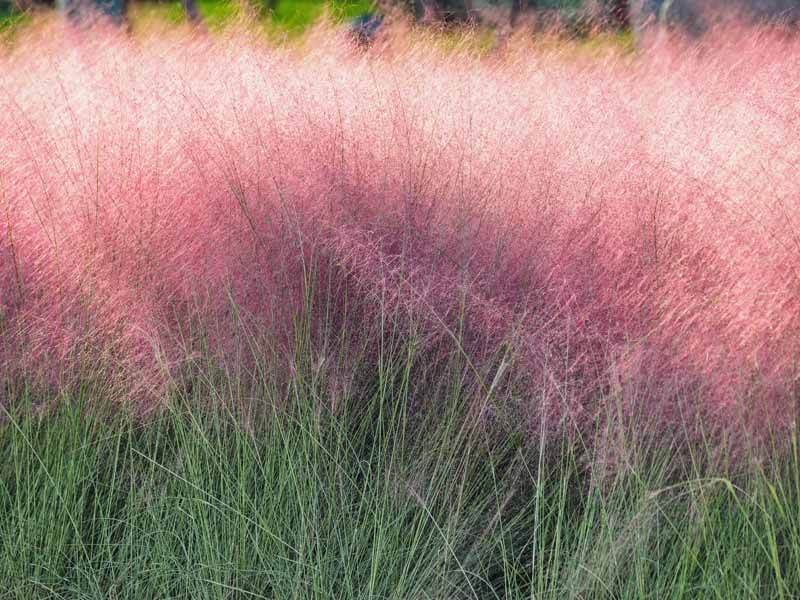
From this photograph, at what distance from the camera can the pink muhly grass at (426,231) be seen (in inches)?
71.8

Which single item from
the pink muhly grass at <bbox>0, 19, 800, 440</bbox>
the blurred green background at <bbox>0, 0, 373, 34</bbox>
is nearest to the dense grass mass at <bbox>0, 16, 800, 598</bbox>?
the pink muhly grass at <bbox>0, 19, 800, 440</bbox>

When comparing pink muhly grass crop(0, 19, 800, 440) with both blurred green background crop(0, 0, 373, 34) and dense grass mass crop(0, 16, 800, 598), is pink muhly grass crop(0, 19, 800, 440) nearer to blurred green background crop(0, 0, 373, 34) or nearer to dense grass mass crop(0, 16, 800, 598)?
dense grass mass crop(0, 16, 800, 598)

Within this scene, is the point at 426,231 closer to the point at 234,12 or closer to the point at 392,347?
the point at 392,347

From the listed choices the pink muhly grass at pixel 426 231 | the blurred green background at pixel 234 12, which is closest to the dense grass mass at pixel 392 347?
the pink muhly grass at pixel 426 231

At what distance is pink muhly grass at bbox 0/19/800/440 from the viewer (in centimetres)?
A: 182

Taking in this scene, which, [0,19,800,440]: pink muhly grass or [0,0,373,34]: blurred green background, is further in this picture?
[0,0,373,34]: blurred green background

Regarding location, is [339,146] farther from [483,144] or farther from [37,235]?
[37,235]

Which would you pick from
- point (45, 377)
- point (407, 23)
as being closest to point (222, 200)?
point (45, 377)

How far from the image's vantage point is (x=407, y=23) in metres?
4.12

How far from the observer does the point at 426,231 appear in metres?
2.17

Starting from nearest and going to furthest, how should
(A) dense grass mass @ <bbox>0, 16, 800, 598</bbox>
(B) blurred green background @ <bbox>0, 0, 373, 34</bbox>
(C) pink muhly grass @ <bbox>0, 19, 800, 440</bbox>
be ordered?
1. (A) dense grass mass @ <bbox>0, 16, 800, 598</bbox>
2. (C) pink muhly grass @ <bbox>0, 19, 800, 440</bbox>
3. (B) blurred green background @ <bbox>0, 0, 373, 34</bbox>

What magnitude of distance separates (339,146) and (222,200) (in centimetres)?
31

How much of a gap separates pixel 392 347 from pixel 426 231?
31cm

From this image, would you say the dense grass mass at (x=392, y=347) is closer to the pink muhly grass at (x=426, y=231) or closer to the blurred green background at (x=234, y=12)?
the pink muhly grass at (x=426, y=231)
